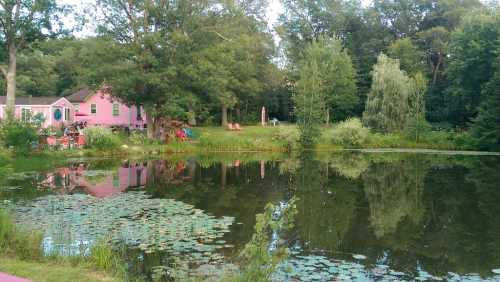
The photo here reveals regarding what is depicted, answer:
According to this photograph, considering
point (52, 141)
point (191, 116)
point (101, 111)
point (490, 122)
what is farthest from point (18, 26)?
point (490, 122)

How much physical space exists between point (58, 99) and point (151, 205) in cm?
3041

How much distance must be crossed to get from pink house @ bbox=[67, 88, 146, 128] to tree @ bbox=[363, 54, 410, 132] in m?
19.9

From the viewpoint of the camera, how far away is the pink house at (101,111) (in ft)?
142

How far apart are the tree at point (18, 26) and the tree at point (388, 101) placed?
24173 mm

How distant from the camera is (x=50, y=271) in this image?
21.7ft

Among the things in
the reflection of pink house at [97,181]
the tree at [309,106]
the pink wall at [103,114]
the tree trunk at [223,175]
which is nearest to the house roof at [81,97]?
the pink wall at [103,114]

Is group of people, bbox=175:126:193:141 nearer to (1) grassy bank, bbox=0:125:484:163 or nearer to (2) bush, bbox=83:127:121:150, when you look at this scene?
(1) grassy bank, bbox=0:125:484:163

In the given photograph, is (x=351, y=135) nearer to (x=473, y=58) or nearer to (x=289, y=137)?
(x=289, y=137)

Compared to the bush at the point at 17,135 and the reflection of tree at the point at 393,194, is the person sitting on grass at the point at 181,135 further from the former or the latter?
the reflection of tree at the point at 393,194

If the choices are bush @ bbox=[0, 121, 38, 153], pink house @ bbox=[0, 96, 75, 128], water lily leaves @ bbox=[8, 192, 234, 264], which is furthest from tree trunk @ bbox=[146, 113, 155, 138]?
water lily leaves @ bbox=[8, 192, 234, 264]

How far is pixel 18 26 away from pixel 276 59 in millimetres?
30916

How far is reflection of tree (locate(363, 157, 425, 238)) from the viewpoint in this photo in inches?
485

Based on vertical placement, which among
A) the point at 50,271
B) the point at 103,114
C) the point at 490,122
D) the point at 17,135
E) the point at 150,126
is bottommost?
the point at 50,271

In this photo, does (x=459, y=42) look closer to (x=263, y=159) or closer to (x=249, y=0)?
(x=249, y=0)
